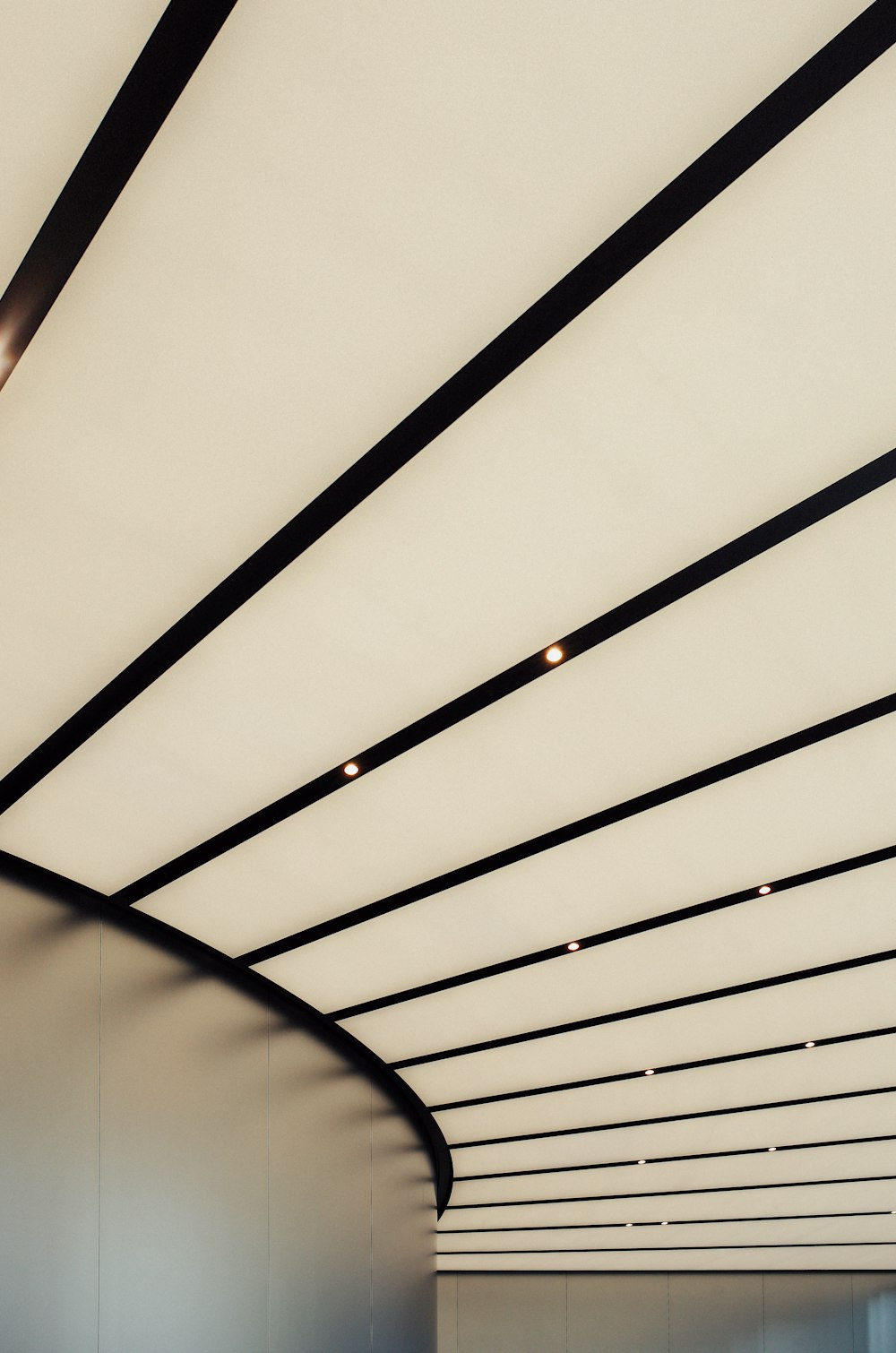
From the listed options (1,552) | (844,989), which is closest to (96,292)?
(1,552)

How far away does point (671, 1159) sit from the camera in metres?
12.8

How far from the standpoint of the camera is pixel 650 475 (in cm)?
430

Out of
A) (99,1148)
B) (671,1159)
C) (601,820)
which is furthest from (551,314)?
(671,1159)

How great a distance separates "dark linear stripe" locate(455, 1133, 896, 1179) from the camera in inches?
473

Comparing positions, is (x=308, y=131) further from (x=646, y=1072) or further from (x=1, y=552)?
(x=646, y=1072)

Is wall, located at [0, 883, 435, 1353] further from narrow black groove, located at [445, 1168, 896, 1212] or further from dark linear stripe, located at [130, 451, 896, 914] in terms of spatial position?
narrow black groove, located at [445, 1168, 896, 1212]

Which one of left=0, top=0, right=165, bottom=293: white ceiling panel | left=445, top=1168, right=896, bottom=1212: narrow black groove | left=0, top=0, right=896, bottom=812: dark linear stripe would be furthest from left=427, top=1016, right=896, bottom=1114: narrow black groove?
left=0, top=0, right=165, bottom=293: white ceiling panel

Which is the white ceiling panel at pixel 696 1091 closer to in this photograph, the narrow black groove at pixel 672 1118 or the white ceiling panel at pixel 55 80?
the narrow black groove at pixel 672 1118

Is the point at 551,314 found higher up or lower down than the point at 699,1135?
higher up

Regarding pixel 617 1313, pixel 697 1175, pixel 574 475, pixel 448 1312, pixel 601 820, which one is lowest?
pixel 448 1312

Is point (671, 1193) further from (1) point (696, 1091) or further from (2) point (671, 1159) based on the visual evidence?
(1) point (696, 1091)

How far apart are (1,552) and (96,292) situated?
1.58 m

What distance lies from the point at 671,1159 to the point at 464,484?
1074 cm

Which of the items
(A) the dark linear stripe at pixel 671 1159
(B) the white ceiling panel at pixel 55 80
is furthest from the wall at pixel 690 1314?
(B) the white ceiling panel at pixel 55 80
